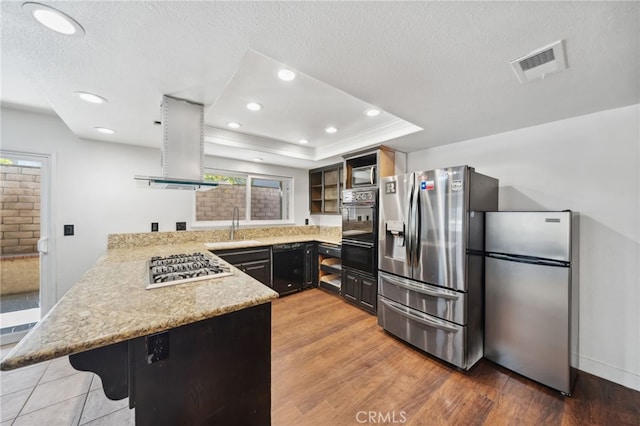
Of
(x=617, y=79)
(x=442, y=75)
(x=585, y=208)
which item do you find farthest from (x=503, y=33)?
(x=585, y=208)

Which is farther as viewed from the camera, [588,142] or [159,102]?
[588,142]

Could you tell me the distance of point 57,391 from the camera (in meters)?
1.82

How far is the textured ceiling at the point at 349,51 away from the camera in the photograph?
103 centimetres

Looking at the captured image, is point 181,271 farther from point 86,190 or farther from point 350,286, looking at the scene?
point 350,286

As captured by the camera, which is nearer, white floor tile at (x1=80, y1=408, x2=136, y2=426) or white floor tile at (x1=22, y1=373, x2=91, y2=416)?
white floor tile at (x1=80, y1=408, x2=136, y2=426)

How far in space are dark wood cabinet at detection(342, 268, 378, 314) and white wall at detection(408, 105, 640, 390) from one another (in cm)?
191

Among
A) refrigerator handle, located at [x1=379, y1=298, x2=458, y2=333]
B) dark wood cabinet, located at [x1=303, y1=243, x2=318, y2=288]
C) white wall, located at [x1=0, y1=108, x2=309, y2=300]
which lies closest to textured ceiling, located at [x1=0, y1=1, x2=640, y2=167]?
white wall, located at [x1=0, y1=108, x2=309, y2=300]

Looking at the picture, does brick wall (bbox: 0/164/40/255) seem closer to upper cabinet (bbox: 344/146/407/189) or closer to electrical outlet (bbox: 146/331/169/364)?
electrical outlet (bbox: 146/331/169/364)

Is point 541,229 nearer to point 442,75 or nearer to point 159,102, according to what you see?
point 442,75

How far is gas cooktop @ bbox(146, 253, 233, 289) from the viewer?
145 centimetres

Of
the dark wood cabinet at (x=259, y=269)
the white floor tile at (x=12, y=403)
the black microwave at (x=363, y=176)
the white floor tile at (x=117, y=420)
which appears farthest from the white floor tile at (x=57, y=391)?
the black microwave at (x=363, y=176)

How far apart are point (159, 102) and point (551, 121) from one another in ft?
11.7

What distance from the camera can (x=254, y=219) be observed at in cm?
418

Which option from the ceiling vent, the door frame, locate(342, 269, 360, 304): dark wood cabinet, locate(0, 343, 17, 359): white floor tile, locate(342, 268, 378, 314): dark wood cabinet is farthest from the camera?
locate(342, 269, 360, 304): dark wood cabinet
